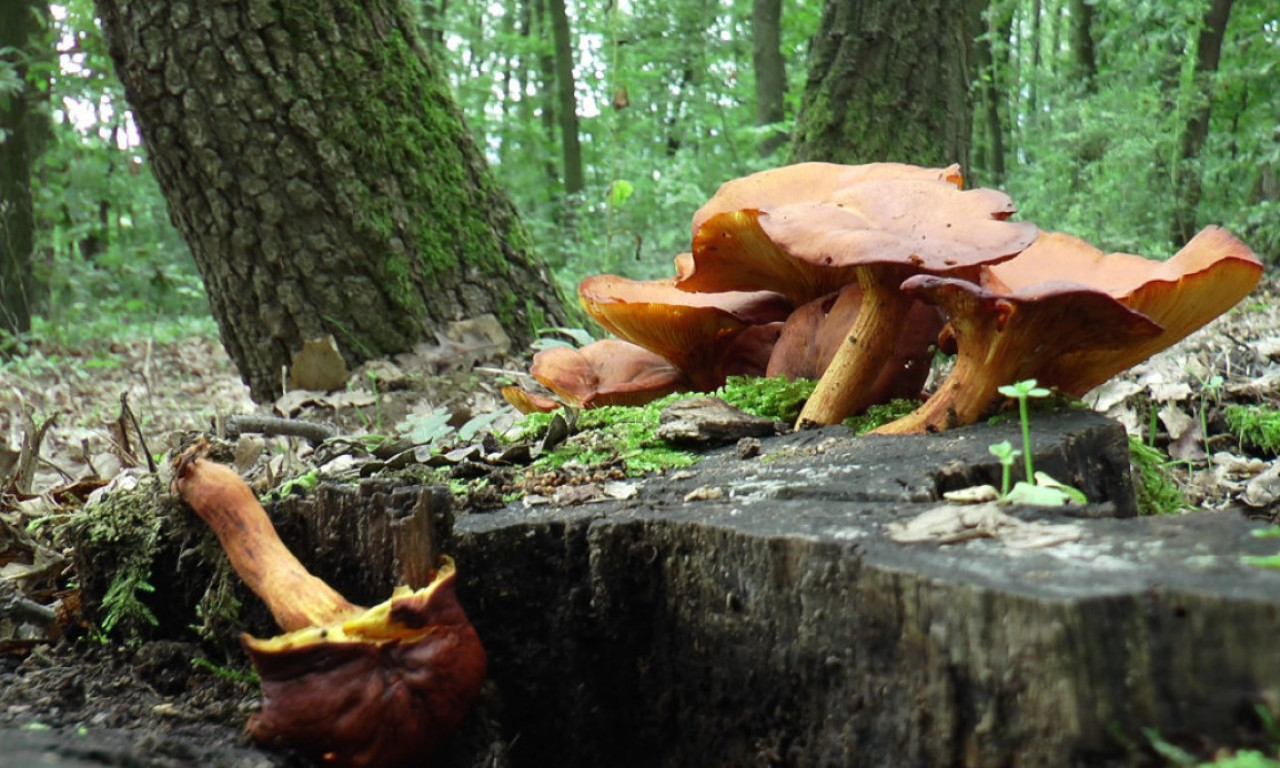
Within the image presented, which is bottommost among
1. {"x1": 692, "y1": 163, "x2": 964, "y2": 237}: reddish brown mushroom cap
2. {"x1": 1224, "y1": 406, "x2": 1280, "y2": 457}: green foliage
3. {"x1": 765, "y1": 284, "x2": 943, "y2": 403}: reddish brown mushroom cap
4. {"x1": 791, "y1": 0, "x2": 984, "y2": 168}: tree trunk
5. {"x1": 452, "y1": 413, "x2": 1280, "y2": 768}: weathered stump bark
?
{"x1": 1224, "y1": 406, "x2": 1280, "y2": 457}: green foliage

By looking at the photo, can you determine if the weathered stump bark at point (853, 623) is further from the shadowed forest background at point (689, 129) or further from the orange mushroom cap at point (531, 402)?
the shadowed forest background at point (689, 129)

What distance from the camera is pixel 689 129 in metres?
18.8

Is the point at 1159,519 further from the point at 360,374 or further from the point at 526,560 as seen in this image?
the point at 360,374

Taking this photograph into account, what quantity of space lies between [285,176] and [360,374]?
82cm

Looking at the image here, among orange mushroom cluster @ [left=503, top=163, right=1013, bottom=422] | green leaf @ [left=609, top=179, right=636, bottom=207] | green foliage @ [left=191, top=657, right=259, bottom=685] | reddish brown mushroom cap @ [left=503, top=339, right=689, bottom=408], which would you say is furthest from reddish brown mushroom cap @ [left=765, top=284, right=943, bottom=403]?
green leaf @ [left=609, top=179, right=636, bottom=207]

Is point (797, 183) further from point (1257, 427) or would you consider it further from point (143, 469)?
point (143, 469)

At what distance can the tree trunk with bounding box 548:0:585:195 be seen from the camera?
12812 millimetres

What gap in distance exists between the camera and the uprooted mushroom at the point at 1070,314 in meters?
1.77

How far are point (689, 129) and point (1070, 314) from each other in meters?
17.7

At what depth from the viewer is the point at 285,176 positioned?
385cm

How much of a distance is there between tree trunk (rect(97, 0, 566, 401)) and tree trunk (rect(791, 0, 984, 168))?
6.11 ft

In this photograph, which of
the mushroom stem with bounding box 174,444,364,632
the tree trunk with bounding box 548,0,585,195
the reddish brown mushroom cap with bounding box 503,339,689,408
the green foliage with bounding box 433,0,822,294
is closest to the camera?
the mushroom stem with bounding box 174,444,364,632

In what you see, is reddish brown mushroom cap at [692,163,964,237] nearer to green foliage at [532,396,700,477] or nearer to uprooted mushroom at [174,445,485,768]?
green foliage at [532,396,700,477]

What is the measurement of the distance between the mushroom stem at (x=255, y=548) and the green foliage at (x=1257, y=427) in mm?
2793
